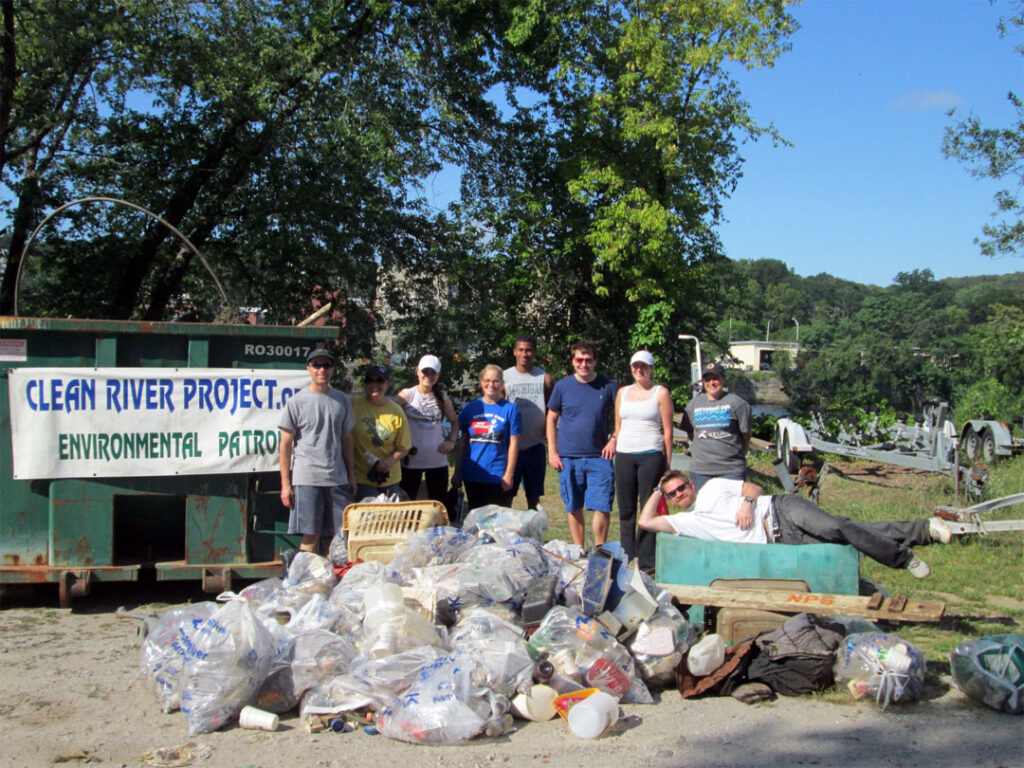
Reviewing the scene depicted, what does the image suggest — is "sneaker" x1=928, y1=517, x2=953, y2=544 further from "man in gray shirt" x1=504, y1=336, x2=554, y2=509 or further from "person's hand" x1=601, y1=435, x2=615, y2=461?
"man in gray shirt" x1=504, y1=336, x2=554, y2=509

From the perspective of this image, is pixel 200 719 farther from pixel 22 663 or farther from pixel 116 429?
pixel 116 429

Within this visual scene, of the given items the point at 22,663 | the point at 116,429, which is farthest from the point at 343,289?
the point at 22,663

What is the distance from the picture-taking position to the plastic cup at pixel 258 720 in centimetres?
394

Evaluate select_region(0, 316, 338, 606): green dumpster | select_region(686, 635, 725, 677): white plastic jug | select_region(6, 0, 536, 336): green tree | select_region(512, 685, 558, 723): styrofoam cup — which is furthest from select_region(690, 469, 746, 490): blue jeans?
select_region(6, 0, 536, 336): green tree

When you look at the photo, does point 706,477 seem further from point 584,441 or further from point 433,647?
point 433,647

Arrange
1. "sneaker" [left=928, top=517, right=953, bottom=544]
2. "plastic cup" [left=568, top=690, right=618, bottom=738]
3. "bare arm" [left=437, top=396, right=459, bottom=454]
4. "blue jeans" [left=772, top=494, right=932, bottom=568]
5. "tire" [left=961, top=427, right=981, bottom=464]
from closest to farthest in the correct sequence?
"plastic cup" [left=568, top=690, right=618, bottom=738], "blue jeans" [left=772, top=494, right=932, bottom=568], "sneaker" [left=928, top=517, right=953, bottom=544], "bare arm" [left=437, top=396, right=459, bottom=454], "tire" [left=961, top=427, right=981, bottom=464]


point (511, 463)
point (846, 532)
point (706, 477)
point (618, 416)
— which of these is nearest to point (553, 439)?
point (511, 463)

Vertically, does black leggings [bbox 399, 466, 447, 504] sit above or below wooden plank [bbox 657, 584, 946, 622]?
above

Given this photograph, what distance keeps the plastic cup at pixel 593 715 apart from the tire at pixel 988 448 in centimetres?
1163

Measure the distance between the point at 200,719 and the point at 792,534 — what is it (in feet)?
10.9

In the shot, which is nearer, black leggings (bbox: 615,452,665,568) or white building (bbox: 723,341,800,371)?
black leggings (bbox: 615,452,665,568)

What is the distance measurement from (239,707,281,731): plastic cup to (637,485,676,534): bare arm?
2.42 metres

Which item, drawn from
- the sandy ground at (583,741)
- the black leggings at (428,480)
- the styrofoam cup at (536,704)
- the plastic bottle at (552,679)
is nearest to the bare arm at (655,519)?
the sandy ground at (583,741)

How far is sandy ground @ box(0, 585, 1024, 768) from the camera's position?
3680mm
